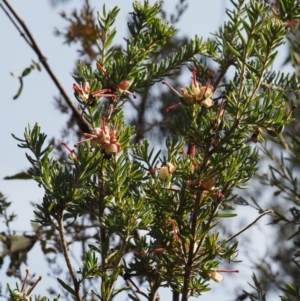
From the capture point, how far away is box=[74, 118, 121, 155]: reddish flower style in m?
0.82

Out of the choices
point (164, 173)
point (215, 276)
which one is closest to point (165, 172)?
point (164, 173)

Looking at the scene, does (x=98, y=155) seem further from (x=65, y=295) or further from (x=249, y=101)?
(x=65, y=295)

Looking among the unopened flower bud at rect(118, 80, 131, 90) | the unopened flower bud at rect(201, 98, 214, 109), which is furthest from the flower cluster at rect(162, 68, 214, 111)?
the unopened flower bud at rect(118, 80, 131, 90)

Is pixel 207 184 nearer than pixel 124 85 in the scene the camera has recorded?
Answer: Yes

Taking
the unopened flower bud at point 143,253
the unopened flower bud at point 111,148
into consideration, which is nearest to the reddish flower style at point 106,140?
the unopened flower bud at point 111,148

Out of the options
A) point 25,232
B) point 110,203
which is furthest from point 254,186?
point 110,203

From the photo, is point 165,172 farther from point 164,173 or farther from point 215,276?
point 215,276

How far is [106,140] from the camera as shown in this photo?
0.82 metres

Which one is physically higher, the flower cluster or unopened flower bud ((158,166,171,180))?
the flower cluster

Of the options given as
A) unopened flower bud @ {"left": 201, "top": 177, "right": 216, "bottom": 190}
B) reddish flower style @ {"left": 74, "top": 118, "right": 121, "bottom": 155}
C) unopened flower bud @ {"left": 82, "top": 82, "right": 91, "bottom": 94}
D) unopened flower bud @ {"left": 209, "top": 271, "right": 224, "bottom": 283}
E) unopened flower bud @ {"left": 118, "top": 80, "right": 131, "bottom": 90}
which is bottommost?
unopened flower bud @ {"left": 209, "top": 271, "right": 224, "bottom": 283}

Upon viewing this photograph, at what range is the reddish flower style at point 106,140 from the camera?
0.82 meters

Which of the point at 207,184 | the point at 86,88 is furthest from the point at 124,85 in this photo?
the point at 207,184

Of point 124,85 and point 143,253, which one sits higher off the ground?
point 124,85

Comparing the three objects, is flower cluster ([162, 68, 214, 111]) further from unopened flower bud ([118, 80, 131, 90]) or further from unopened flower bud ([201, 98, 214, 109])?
unopened flower bud ([118, 80, 131, 90])
